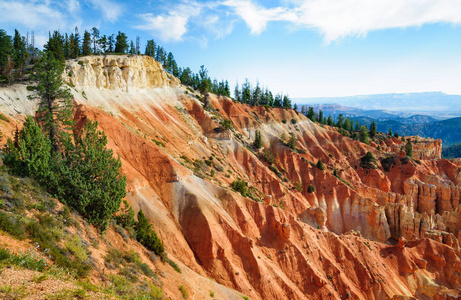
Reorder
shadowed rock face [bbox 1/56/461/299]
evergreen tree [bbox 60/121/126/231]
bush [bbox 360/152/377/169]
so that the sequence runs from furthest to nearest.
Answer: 1. bush [bbox 360/152/377/169]
2. shadowed rock face [bbox 1/56/461/299]
3. evergreen tree [bbox 60/121/126/231]

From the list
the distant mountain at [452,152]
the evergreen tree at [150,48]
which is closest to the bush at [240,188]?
the evergreen tree at [150,48]

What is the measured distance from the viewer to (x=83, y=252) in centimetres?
1527

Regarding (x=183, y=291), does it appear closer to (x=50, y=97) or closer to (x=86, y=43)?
(x=50, y=97)

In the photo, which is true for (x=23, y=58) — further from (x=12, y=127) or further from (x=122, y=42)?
(x=12, y=127)

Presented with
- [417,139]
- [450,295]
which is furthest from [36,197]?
[417,139]

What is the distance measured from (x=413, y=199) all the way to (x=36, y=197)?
75.6m

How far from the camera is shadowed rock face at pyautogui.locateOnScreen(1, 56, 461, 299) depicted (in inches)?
1214

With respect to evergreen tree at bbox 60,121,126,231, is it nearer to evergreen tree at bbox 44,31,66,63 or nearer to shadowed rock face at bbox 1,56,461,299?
shadowed rock face at bbox 1,56,461,299

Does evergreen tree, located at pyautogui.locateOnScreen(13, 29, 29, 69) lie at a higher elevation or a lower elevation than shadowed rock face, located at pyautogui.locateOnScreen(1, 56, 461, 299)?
higher

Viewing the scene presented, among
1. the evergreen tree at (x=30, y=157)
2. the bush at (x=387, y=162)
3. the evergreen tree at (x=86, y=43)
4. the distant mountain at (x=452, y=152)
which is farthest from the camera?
the distant mountain at (x=452, y=152)

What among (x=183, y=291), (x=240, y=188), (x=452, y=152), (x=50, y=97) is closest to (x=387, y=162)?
(x=240, y=188)

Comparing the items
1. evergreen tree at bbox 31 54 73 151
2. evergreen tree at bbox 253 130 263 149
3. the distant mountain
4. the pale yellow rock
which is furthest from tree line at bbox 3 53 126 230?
the distant mountain

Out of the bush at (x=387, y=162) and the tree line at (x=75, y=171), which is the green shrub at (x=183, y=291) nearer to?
the tree line at (x=75, y=171)

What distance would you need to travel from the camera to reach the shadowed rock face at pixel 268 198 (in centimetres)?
3083
